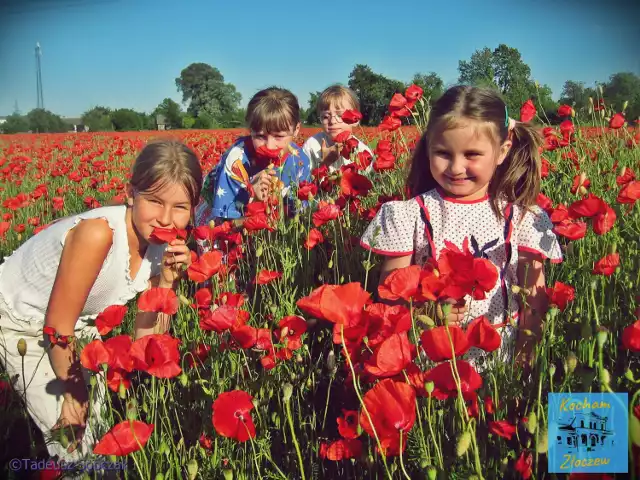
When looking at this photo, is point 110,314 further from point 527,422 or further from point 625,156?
point 625,156

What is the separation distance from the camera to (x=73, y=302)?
1913mm

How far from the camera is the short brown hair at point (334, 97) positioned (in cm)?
398

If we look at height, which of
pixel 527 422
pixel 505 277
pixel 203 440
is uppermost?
pixel 505 277

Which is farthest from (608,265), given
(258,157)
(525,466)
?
(258,157)

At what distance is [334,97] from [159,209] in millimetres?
2189

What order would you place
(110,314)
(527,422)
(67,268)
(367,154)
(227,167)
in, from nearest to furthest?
(527,422)
(110,314)
(67,268)
(367,154)
(227,167)

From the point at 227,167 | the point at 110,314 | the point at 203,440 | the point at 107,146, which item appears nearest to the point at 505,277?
the point at 203,440

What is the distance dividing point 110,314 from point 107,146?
8416 millimetres

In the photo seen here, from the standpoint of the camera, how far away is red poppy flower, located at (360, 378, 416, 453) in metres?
0.99

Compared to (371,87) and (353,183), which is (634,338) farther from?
(371,87)

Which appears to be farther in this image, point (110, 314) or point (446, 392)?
point (110, 314)

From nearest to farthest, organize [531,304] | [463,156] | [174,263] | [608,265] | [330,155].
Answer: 1. [608,265]
2. [531,304]
3. [463,156]
4. [174,263]
5. [330,155]

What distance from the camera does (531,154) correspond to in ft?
6.70

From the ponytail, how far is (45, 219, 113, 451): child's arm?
144 cm
